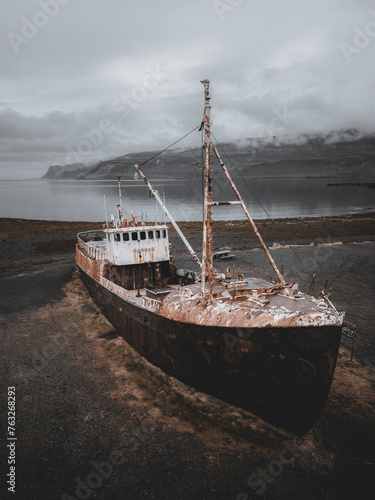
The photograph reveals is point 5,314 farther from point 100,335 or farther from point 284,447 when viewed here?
point 284,447

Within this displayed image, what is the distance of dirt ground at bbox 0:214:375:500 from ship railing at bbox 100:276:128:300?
226 centimetres

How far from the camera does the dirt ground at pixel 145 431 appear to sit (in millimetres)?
7984

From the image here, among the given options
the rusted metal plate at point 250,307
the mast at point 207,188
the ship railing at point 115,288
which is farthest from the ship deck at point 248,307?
the ship railing at point 115,288

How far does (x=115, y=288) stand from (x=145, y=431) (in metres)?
7.28

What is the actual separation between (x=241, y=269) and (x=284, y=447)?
19545 mm

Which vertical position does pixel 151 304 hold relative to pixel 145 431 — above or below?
above

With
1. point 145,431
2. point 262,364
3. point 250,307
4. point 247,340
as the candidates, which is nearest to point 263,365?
point 262,364

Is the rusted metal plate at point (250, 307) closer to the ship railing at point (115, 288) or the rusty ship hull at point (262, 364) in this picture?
the rusty ship hull at point (262, 364)

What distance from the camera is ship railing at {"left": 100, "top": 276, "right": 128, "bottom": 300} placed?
14.6 meters

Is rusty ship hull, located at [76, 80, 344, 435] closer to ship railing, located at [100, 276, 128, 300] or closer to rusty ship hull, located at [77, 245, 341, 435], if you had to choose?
rusty ship hull, located at [77, 245, 341, 435]

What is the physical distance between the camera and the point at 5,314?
1881 centimetres

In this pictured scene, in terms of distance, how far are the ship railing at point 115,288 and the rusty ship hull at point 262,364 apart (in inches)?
135

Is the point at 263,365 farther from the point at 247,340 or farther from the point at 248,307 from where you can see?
the point at 248,307

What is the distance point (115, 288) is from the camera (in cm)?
1559
